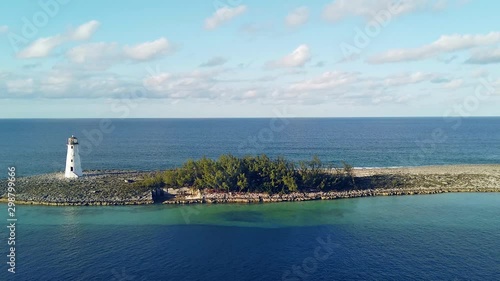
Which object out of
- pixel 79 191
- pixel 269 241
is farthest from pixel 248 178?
pixel 79 191

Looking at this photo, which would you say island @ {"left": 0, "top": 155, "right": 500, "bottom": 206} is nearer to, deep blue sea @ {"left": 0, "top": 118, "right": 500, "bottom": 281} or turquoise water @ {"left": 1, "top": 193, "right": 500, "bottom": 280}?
deep blue sea @ {"left": 0, "top": 118, "right": 500, "bottom": 281}

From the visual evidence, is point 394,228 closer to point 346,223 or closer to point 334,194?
point 346,223

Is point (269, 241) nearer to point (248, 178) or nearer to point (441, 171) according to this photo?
point (248, 178)

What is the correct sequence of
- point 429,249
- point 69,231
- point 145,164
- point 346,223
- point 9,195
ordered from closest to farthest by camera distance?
point 429,249 < point 69,231 < point 346,223 < point 9,195 < point 145,164

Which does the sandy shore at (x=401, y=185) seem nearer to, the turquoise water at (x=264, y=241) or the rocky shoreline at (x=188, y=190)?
the rocky shoreline at (x=188, y=190)

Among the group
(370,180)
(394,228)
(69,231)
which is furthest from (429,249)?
(69,231)

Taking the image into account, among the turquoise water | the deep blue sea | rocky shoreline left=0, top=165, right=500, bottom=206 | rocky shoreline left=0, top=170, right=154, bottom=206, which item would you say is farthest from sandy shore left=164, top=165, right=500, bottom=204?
rocky shoreline left=0, top=170, right=154, bottom=206
